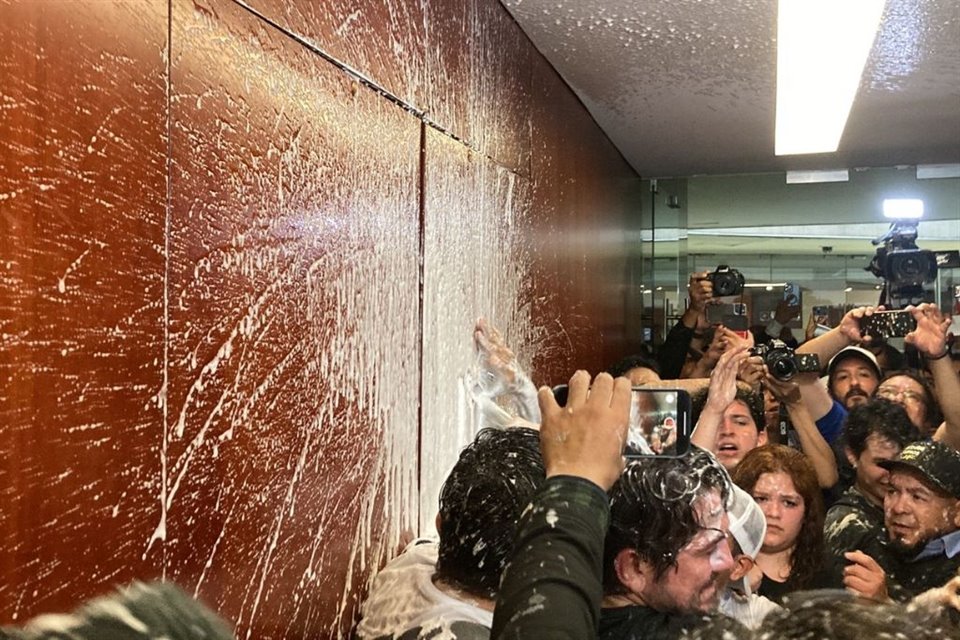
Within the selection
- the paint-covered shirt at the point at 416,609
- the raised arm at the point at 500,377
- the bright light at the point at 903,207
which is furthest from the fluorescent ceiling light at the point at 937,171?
the paint-covered shirt at the point at 416,609

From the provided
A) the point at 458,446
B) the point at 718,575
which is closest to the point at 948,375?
the point at 458,446

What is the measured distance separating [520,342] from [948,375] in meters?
1.45

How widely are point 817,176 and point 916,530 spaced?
11.6 feet

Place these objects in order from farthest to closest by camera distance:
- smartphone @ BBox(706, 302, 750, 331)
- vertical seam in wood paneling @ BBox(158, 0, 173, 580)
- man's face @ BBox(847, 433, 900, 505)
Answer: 1. smartphone @ BBox(706, 302, 750, 331)
2. man's face @ BBox(847, 433, 900, 505)
3. vertical seam in wood paneling @ BBox(158, 0, 173, 580)

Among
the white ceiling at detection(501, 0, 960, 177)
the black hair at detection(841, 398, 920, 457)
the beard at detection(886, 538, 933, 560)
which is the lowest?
the beard at detection(886, 538, 933, 560)

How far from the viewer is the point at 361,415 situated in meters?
1.60

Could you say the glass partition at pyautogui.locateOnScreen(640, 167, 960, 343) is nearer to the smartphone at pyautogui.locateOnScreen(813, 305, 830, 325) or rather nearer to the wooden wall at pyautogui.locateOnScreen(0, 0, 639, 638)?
the smartphone at pyautogui.locateOnScreen(813, 305, 830, 325)

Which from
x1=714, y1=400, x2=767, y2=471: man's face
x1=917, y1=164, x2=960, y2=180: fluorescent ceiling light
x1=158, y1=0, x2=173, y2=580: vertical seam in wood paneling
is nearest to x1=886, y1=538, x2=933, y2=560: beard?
A: x1=714, y1=400, x2=767, y2=471: man's face

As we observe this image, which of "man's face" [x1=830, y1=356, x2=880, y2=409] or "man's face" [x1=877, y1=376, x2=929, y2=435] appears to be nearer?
"man's face" [x1=877, y1=376, x2=929, y2=435]

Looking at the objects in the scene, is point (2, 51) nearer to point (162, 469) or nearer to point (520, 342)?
point (162, 469)

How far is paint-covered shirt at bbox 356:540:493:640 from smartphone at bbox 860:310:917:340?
2.26m

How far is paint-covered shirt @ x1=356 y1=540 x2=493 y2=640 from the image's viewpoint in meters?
1.26

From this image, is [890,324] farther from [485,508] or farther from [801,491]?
[485,508]

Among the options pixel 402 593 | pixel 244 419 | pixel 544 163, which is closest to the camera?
pixel 244 419
